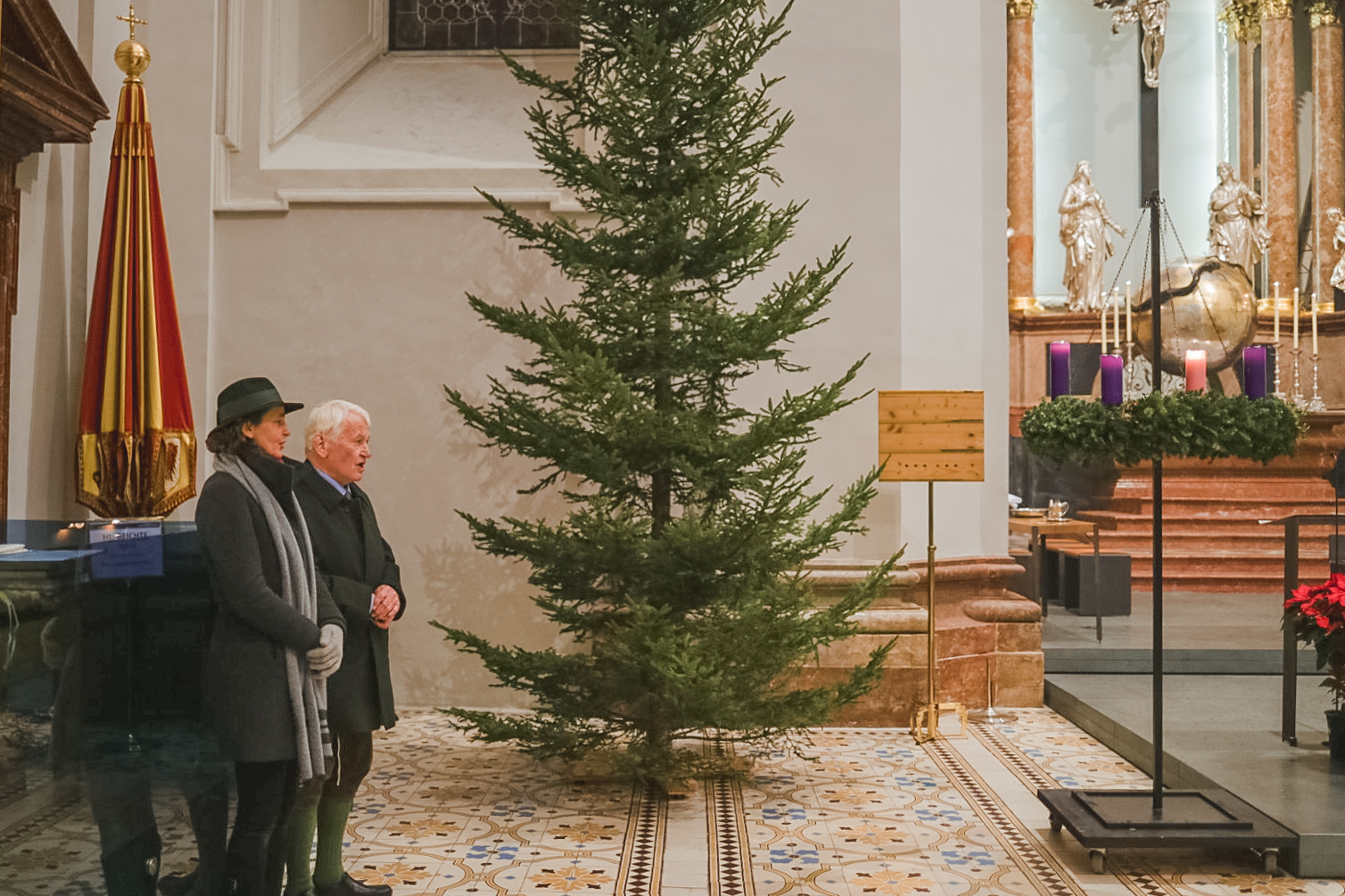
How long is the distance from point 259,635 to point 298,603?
0.14 metres

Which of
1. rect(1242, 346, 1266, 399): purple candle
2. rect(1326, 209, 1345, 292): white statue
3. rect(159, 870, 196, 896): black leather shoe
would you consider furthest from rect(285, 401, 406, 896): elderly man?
rect(1326, 209, 1345, 292): white statue

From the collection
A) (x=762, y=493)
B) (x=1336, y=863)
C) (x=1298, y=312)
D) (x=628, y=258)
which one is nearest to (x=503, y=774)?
(x=762, y=493)

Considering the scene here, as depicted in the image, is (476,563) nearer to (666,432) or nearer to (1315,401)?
(666,432)

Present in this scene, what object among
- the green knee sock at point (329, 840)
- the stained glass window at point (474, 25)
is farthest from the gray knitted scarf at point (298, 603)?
the stained glass window at point (474, 25)

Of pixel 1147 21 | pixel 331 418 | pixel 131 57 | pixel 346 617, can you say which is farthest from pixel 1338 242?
pixel 346 617

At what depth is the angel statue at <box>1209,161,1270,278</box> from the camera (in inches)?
631

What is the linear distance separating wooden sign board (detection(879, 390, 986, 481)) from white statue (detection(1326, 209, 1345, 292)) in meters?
10.8

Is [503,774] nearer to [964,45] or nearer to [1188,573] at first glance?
[964,45]

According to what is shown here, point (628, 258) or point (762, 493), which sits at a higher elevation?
point (628, 258)

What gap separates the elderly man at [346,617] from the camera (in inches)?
165

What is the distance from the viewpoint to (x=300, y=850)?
4.11 m

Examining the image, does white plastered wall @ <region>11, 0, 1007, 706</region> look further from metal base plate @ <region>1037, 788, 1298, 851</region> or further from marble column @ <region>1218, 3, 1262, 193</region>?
marble column @ <region>1218, 3, 1262, 193</region>

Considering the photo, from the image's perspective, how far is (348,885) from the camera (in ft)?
14.1

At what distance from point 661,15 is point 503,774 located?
3.74m
